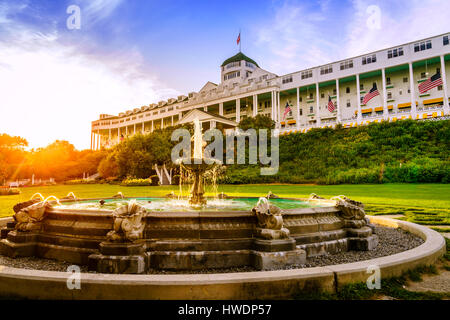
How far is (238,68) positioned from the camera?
69688mm

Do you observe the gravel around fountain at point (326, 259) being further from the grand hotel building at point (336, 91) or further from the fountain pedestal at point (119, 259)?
the grand hotel building at point (336, 91)

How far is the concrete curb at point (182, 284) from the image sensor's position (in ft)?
12.4

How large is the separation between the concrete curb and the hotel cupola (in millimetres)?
67795

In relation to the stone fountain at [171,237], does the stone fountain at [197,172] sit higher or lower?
higher

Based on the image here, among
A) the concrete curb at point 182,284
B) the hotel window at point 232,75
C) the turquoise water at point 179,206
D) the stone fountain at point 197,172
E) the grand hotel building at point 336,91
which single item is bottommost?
the concrete curb at point 182,284

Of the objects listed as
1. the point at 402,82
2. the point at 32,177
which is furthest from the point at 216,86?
the point at 32,177

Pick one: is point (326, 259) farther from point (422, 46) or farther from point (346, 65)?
point (346, 65)

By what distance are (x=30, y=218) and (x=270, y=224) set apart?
5.26 meters

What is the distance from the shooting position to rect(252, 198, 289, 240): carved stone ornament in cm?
548

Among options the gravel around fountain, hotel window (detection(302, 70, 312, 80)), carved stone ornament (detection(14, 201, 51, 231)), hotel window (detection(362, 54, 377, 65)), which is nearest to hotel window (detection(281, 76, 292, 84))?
hotel window (detection(302, 70, 312, 80))

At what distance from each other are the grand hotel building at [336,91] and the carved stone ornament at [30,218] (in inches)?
1765

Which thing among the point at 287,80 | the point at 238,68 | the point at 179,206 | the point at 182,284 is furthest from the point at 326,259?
the point at 238,68

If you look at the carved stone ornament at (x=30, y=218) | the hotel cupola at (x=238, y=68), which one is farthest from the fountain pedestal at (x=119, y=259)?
the hotel cupola at (x=238, y=68)
